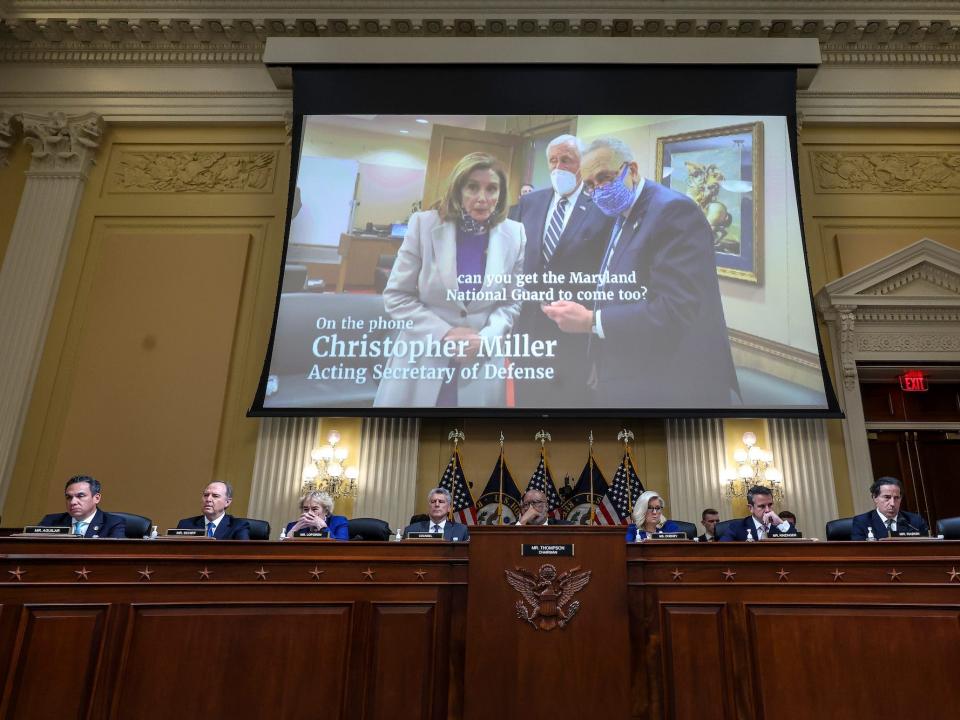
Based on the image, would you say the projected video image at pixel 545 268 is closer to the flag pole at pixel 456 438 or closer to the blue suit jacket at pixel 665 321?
the blue suit jacket at pixel 665 321

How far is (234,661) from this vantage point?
318cm

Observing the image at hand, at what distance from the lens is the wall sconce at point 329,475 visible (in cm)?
671

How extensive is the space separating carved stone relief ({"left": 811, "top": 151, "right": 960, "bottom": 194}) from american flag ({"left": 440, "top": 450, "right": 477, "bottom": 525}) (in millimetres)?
4826

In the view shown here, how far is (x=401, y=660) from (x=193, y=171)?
6693 mm

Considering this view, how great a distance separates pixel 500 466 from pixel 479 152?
3.22 m

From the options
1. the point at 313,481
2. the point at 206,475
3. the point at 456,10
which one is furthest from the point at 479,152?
the point at 206,475

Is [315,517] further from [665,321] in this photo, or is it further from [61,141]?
[61,141]

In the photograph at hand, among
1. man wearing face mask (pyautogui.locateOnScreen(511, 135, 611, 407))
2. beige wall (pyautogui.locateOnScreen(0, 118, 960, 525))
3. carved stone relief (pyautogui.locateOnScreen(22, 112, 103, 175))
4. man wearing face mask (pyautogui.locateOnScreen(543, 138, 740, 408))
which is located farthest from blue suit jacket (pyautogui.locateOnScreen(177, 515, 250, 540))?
carved stone relief (pyautogui.locateOnScreen(22, 112, 103, 175))

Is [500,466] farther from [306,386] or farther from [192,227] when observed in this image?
[192,227]

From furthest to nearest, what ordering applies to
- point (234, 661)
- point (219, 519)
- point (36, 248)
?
1. point (36, 248)
2. point (219, 519)
3. point (234, 661)

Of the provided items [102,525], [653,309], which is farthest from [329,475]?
[653,309]

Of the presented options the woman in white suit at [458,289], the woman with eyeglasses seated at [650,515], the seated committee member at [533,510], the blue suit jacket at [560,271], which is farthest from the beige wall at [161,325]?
the woman with eyeglasses seated at [650,515]

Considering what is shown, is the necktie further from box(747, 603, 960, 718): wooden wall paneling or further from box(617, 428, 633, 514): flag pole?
box(747, 603, 960, 718): wooden wall paneling

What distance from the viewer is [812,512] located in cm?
653
